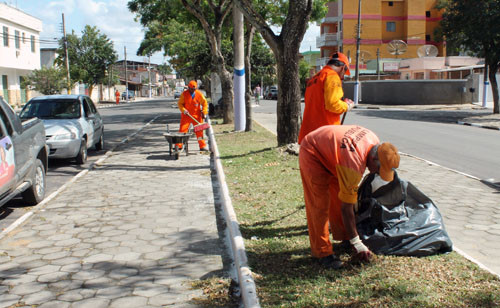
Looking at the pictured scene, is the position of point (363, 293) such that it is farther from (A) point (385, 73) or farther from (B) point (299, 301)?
(A) point (385, 73)

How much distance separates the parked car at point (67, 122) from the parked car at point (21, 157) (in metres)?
2.24

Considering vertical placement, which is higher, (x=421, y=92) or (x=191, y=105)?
(x=421, y=92)

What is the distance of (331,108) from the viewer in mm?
5086

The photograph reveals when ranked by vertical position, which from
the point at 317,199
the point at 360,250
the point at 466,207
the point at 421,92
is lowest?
the point at 466,207

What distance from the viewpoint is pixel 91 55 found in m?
53.2

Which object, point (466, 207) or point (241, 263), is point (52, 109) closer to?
point (241, 263)

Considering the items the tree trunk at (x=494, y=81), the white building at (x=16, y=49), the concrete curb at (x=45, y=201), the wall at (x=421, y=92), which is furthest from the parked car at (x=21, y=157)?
the white building at (x=16, y=49)

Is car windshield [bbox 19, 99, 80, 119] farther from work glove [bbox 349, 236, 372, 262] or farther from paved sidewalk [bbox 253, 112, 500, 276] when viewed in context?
work glove [bbox 349, 236, 372, 262]

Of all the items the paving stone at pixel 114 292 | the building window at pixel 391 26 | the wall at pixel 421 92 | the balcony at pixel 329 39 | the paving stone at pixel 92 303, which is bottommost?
the paving stone at pixel 92 303

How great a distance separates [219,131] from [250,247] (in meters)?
12.1

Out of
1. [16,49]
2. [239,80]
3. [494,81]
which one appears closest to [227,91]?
[239,80]

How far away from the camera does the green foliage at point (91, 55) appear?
2055 inches

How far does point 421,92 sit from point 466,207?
96.1 ft

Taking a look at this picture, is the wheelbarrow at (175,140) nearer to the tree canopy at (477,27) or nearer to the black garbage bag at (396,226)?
the black garbage bag at (396,226)
